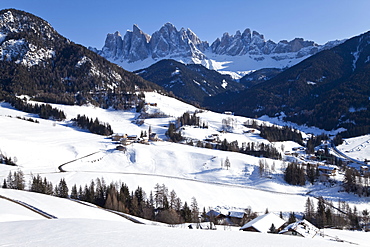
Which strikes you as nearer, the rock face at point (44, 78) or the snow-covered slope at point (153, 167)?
the snow-covered slope at point (153, 167)

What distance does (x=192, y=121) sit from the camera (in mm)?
141250

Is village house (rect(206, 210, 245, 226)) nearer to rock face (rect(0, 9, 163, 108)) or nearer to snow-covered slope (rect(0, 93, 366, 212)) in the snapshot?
snow-covered slope (rect(0, 93, 366, 212))

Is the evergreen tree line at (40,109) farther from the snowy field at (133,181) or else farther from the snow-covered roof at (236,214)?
the snow-covered roof at (236,214)

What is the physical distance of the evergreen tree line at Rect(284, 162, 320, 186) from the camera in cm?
7275

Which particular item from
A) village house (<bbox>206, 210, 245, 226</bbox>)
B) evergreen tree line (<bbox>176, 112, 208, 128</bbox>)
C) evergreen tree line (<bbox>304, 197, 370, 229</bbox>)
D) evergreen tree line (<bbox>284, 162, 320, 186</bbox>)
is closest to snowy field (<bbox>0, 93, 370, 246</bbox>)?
evergreen tree line (<bbox>284, 162, 320, 186</bbox>)

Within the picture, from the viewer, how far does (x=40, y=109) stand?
5221 inches

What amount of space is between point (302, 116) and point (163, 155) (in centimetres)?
13913

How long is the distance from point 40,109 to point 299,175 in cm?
11103

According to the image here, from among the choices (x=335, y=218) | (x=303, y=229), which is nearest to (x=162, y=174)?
(x=335, y=218)

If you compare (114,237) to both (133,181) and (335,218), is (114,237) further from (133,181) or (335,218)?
(133,181)

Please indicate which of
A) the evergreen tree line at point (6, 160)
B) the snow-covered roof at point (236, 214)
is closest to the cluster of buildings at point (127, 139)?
the evergreen tree line at point (6, 160)

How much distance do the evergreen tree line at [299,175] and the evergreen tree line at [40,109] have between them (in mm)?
97222

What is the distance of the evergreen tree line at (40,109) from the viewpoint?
129875 millimetres

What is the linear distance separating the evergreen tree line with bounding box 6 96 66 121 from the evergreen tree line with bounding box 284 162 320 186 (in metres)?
97.2
